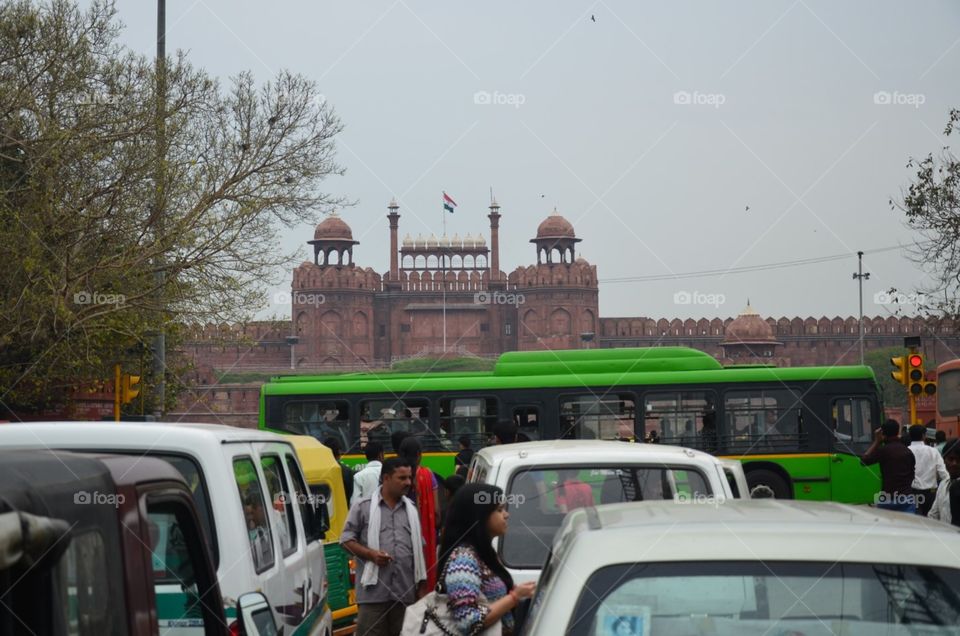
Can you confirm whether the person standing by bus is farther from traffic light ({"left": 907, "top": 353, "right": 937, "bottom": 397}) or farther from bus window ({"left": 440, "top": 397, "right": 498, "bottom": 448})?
bus window ({"left": 440, "top": 397, "right": 498, "bottom": 448})

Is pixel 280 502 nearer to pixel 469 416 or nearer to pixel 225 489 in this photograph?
pixel 225 489

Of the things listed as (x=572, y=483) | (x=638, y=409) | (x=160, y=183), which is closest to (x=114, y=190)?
(x=160, y=183)

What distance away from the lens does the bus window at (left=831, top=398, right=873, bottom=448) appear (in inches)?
686

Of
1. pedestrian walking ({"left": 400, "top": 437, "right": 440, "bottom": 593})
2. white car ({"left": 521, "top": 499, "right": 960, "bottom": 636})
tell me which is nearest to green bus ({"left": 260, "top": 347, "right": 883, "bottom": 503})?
pedestrian walking ({"left": 400, "top": 437, "right": 440, "bottom": 593})

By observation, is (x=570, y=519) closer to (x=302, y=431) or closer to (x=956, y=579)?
(x=956, y=579)

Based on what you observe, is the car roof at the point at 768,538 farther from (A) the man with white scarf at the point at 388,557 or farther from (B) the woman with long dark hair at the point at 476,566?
(A) the man with white scarf at the point at 388,557

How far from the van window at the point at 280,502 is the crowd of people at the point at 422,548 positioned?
545 millimetres

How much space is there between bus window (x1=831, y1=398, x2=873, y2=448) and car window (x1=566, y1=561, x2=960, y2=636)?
15305mm

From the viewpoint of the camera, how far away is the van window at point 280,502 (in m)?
4.94

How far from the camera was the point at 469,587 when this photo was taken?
4.11 m

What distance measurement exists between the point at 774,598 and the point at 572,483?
2.51m

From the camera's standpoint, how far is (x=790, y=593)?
8.30ft

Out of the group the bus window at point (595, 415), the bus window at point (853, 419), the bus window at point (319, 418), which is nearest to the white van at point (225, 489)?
the bus window at point (595, 415)

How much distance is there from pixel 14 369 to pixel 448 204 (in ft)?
188
